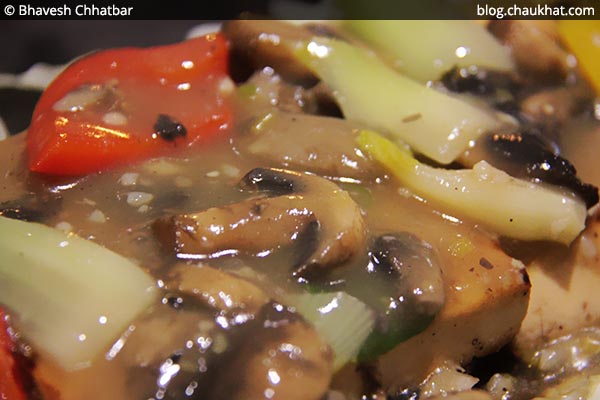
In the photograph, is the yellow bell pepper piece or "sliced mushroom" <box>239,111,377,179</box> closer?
"sliced mushroom" <box>239,111,377,179</box>

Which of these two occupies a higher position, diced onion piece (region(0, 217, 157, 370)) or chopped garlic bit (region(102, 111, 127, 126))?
chopped garlic bit (region(102, 111, 127, 126))

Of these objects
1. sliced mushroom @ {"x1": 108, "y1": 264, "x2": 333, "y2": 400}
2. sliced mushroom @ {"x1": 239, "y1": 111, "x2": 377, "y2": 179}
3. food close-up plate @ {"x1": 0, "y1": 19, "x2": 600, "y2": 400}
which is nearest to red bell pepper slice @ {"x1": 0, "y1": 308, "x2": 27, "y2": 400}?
food close-up plate @ {"x1": 0, "y1": 19, "x2": 600, "y2": 400}

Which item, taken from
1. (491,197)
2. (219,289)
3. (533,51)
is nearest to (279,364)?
(219,289)

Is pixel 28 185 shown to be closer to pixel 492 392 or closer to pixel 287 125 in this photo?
pixel 287 125

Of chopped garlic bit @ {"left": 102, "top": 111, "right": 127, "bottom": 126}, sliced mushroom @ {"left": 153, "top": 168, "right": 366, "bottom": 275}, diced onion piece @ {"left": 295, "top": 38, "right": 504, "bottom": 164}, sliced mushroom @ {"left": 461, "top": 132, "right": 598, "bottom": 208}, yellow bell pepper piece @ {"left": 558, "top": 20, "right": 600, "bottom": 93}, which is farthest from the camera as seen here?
yellow bell pepper piece @ {"left": 558, "top": 20, "right": 600, "bottom": 93}

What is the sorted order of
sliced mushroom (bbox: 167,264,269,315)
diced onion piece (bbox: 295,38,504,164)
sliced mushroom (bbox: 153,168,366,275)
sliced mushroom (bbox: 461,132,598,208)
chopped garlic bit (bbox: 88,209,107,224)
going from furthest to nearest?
diced onion piece (bbox: 295,38,504,164), sliced mushroom (bbox: 461,132,598,208), chopped garlic bit (bbox: 88,209,107,224), sliced mushroom (bbox: 153,168,366,275), sliced mushroom (bbox: 167,264,269,315)

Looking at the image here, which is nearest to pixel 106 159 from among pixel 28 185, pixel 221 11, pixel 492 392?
pixel 28 185

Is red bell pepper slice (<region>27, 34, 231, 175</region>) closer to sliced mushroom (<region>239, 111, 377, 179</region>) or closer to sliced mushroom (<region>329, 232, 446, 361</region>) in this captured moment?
sliced mushroom (<region>239, 111, 377, 179</region>)

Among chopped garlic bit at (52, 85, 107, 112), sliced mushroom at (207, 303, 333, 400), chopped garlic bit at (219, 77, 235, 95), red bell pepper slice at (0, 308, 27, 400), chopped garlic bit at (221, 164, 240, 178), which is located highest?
chopped garlic bit at (52, 85, 107, 112)
